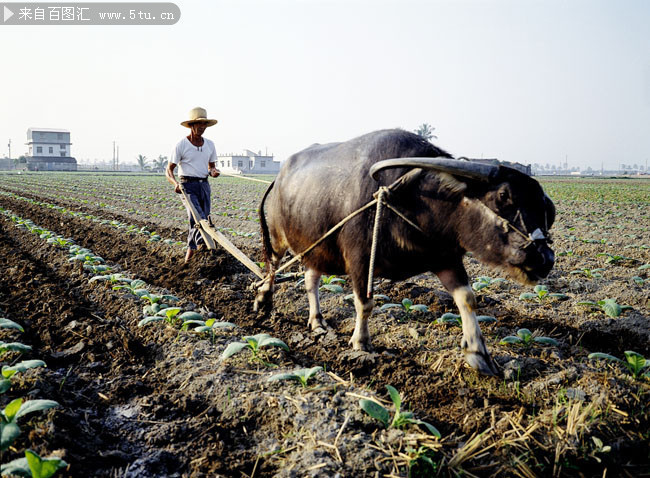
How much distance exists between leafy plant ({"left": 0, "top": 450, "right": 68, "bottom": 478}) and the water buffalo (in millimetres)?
2555

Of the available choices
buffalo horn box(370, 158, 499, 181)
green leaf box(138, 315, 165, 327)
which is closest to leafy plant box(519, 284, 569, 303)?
buffalo horn box(370, 158, 499, 181)

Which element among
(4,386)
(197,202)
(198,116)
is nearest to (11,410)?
(4,386)

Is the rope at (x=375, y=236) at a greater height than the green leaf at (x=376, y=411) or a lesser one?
greater

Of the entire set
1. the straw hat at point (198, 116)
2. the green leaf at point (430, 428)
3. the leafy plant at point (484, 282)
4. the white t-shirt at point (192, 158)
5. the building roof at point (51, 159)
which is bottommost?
the green leaf at point (430, 428)

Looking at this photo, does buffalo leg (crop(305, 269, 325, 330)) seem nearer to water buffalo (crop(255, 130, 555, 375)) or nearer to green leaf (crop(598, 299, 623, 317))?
water buffalo (crop(255, 130, 555, 375))

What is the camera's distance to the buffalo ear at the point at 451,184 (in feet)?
11.8

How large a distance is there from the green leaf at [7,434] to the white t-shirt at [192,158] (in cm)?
527

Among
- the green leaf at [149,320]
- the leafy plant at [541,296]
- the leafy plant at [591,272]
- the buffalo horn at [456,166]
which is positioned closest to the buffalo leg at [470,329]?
the buffalo horn at [456,166]

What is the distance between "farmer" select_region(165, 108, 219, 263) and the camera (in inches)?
282

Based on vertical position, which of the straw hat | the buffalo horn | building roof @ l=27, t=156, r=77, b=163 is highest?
building roof @ l=27, t=156, r=77, b=163

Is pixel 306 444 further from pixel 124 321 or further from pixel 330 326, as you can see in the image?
pixel 124 321

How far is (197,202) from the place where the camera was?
24.5 ft

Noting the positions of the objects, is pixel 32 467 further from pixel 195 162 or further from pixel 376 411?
pixel 195 162

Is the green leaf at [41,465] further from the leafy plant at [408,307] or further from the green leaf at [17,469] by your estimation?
the leafy plant at [408,307]
